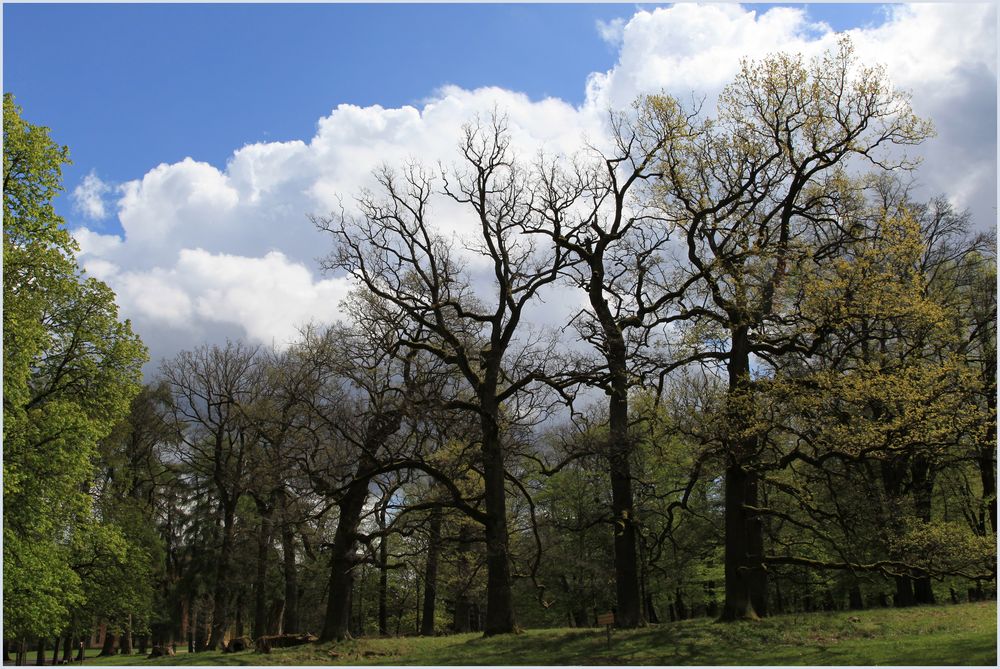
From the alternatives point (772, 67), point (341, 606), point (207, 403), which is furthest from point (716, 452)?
point (207, 403)

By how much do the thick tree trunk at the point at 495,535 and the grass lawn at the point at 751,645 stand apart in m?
0.86

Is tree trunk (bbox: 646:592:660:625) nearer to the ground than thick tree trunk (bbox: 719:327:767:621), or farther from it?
nearer to the ground

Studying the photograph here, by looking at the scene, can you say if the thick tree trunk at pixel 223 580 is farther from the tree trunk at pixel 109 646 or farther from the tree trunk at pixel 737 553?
the tree trunk at pixel 737 553

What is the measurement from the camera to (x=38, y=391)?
848 inches

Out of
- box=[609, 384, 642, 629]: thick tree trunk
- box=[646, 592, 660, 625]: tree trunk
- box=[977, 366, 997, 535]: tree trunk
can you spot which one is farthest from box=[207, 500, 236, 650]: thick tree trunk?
box=[977, 366, 997, 535]: tree trunk

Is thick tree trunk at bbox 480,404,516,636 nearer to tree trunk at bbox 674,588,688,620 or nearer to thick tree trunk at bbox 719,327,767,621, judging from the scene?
thick tree trunk at bbox 719,327,767,621

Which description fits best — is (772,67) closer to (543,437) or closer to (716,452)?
(716,452)

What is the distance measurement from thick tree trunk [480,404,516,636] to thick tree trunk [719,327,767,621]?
604 centimetres

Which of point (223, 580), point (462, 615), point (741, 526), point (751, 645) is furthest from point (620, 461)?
point (462, 615)

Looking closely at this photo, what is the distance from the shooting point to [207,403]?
3534 cm

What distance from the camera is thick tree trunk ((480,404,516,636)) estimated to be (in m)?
22.4

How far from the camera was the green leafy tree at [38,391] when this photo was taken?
1781cm

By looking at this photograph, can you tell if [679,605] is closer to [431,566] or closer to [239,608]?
[431,566]

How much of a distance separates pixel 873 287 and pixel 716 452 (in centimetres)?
571
